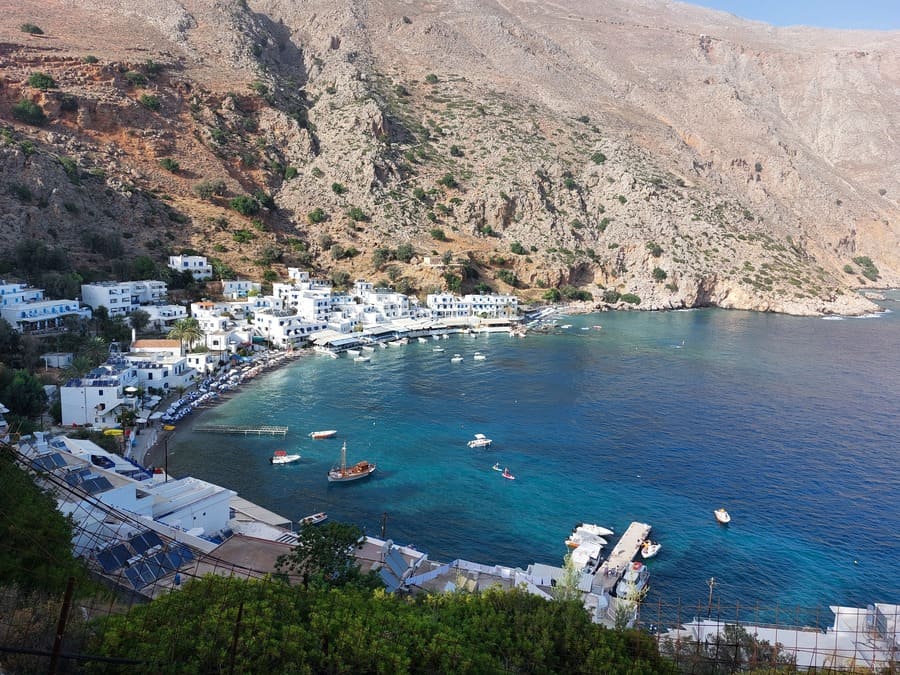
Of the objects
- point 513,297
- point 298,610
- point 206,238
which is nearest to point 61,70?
point 206,238

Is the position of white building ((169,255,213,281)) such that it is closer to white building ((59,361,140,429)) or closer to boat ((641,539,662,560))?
white building ((59,361,140,429))

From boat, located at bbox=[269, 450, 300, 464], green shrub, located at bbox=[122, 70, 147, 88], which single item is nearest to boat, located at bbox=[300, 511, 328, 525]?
boat, located at bbox=[269, 450, 300, 464]

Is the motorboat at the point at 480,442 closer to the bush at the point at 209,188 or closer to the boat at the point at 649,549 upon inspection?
the boat at the point at 649,549

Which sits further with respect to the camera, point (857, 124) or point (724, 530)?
point (857, 124)

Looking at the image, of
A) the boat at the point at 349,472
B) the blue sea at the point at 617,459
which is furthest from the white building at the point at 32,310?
the boat at the point at 349,472

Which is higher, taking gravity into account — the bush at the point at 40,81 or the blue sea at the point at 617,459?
the bush at the point at 40,81

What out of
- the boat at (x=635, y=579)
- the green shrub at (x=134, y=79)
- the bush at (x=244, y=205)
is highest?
the green shrub at (x=134, y=79)

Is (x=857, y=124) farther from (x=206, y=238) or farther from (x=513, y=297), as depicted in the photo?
(x=206, y=238)
